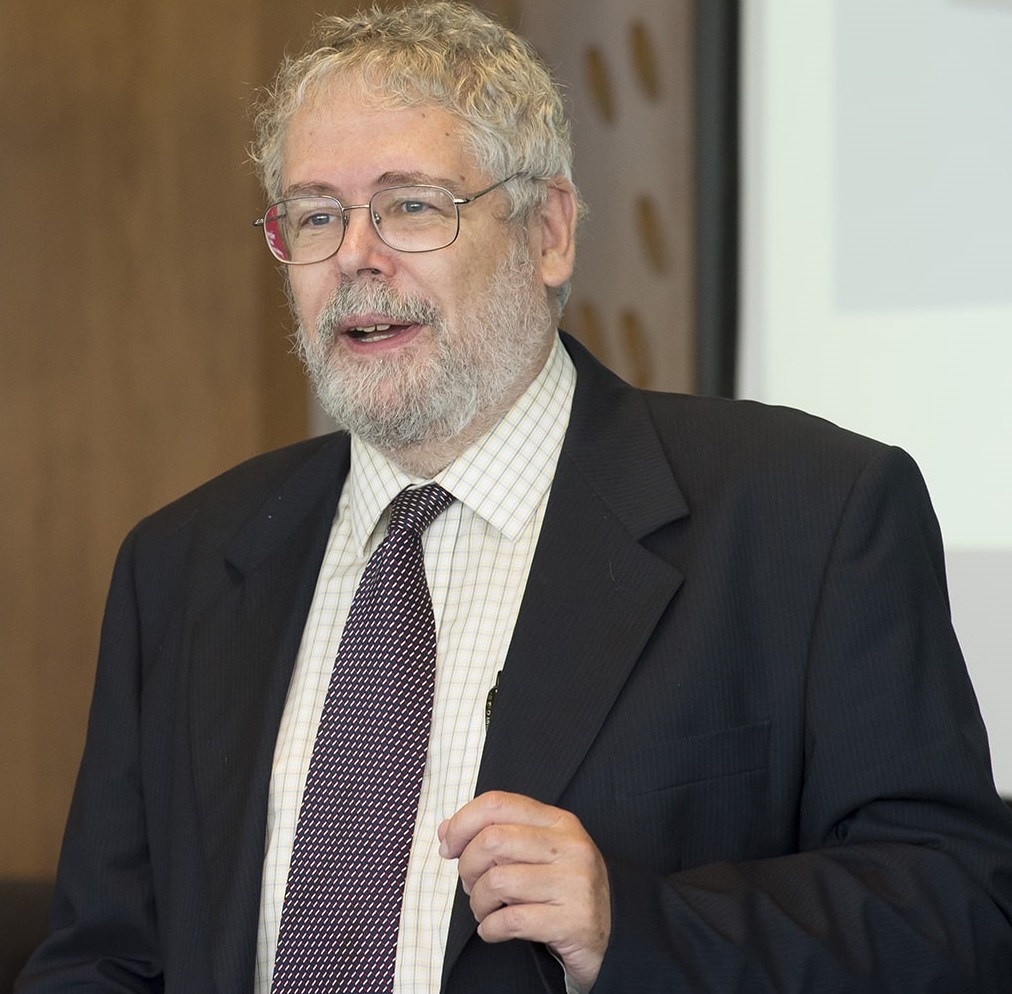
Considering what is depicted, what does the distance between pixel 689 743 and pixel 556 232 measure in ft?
2.48

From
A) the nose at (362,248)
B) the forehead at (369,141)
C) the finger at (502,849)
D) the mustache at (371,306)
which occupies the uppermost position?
the forehead at (369,141)

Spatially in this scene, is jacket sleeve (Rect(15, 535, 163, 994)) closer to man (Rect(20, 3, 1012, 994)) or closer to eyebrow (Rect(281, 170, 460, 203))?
man (Rect(20, 3, 1012, 994))

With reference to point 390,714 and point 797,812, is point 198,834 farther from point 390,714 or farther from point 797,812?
point 797,812

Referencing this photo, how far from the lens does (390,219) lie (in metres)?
1.82

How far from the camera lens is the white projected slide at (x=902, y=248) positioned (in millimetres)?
2490

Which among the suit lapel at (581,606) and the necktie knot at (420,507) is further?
the necktie knot at (420,507)

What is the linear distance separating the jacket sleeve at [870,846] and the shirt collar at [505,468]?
1.25 feet

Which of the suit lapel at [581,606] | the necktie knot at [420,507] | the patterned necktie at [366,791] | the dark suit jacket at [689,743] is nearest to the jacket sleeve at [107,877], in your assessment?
the dark suit jacket at [689,743]

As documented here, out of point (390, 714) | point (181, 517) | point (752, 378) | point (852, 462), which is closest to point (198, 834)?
point (390, 714)

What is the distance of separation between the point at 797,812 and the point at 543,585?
14.7 inches

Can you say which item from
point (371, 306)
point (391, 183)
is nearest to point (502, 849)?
point (371, 306)

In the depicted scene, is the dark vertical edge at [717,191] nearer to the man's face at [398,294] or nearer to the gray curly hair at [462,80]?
the gray curly hair at [462,80]

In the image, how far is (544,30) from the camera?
296cm

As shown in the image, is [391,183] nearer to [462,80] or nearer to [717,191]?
[462,80]
